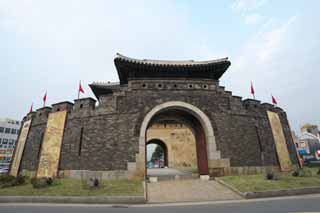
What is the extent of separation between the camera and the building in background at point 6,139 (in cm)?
4169

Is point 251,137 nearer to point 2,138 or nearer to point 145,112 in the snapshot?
point 145,112

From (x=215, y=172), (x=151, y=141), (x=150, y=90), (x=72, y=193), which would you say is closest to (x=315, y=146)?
(x=151, y=141)

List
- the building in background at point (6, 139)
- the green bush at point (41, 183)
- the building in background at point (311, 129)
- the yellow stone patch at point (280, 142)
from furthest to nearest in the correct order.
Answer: the building in background at point (311, 129) → the building in background at point (6, 139) → the yellow stone patch at point (280, 142) → the green bush at point (41, 183)

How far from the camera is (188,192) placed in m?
8.94

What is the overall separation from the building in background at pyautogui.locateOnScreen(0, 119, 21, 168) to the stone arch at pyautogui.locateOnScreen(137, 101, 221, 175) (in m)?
45.9

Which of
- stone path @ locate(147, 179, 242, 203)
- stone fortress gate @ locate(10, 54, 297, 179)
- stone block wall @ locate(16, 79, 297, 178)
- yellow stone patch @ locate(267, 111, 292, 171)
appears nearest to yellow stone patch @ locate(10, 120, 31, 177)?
stone fortress gate @ locate(10, 54, 297, 179)

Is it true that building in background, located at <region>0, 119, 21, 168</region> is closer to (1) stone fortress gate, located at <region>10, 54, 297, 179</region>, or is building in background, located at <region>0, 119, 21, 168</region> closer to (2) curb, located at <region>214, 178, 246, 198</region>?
(1) stone fortress gate, located at <region>10, 54, 297, 179</region>

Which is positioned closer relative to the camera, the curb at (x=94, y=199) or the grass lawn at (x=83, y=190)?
the curb at (x=94, y=199)

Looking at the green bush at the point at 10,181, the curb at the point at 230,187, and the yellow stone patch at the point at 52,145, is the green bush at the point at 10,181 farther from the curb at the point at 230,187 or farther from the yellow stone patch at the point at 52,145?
the curb at the point at 230,187

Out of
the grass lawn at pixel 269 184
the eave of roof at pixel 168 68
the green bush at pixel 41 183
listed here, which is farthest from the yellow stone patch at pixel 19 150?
the grass lawn at pixel 269 184

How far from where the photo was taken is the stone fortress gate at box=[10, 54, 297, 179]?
457 inches

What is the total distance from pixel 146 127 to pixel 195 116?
3499mm

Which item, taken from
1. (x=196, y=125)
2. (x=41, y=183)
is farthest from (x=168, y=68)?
(x=41, y=183)

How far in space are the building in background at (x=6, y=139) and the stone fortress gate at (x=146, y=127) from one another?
36.3m
